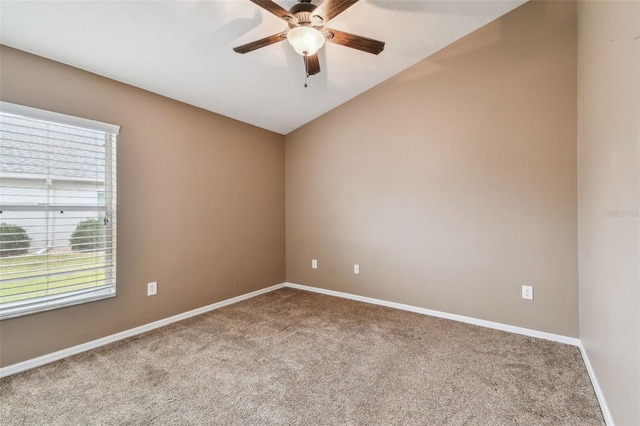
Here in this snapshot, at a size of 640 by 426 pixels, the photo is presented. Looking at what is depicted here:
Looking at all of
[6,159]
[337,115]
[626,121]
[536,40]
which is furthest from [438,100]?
[6,159]

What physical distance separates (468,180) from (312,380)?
2.29m

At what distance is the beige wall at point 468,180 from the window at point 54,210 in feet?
7.69

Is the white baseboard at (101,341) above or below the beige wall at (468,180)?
below

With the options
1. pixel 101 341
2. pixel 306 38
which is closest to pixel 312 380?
pixel 101 341

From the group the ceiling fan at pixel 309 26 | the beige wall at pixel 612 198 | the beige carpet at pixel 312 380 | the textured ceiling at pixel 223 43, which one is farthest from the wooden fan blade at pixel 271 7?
the beige carpet at pixel 312 380

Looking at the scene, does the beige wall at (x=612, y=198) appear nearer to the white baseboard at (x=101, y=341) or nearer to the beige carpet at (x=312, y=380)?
the beige carpet at (x=312, y=380)

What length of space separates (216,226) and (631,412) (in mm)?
3303

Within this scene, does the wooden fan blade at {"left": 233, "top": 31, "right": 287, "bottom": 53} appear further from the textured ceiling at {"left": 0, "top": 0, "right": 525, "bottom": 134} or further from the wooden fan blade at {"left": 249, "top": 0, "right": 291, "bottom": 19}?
the textured ceiling at {"left": 0, "top": 0, "right": 525, "bottom": 134}

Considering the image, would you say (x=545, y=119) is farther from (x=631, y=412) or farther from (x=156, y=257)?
(x=156, y=257)

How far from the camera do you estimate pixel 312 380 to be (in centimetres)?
190

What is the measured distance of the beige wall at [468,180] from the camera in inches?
96.6

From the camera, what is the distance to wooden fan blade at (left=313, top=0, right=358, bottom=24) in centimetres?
158

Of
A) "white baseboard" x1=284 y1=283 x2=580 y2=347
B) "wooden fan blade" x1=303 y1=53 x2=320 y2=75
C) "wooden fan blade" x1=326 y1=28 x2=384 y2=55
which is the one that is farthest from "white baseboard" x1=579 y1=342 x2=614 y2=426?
"wooden fan blade" x1=303 y1=53 x2=320 y2=75

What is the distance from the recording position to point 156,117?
276 centimetres
